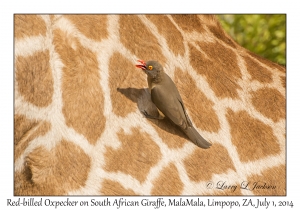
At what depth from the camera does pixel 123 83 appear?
9.05ft

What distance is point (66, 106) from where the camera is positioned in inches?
101

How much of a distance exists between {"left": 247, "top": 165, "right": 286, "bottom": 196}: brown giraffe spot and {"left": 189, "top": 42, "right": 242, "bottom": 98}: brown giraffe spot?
1.85 ft

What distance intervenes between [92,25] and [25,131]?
778mm

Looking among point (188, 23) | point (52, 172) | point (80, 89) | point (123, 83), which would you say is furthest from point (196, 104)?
point (52, 172)

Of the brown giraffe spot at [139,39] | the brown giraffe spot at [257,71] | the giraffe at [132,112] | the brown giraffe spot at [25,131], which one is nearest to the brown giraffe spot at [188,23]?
the giraffe at [132,112]

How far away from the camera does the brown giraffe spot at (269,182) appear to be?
2861 mm

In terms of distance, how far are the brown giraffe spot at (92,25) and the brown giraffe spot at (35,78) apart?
293 millimetres

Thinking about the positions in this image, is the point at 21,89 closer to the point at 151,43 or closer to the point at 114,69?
the point at 114,69

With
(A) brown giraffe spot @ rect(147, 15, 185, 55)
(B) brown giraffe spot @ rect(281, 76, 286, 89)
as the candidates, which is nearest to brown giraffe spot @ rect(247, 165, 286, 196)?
(B) brown giraffe spot @ rect(281, 76, 286, 89)

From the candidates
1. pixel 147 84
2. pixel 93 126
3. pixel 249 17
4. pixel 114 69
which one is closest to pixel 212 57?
pixel 147 84

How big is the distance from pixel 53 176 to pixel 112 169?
13.8 inches

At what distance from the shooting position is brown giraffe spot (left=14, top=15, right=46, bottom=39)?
2.55 m

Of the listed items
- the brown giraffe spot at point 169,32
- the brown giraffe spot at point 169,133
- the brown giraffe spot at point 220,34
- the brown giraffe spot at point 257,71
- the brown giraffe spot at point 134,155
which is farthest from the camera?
the brown giraffe spot at point 220,34

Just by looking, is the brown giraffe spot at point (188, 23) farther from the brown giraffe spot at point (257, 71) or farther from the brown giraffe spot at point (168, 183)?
the brown giraffe spot at point (168, 183)
